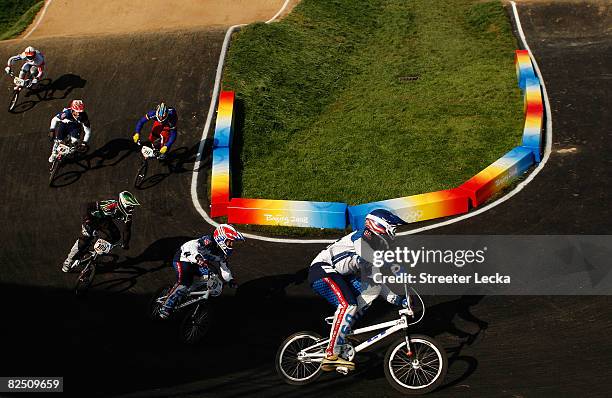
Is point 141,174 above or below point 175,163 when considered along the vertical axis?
above

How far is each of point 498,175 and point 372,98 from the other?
833 centimetres

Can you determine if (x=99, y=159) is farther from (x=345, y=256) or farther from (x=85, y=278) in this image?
(x=345, y=256)

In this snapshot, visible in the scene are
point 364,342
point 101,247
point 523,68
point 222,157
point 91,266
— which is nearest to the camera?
point 364,342

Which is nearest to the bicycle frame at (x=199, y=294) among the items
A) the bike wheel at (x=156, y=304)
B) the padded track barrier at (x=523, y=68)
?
the bike wheel at (x=156, y=304)

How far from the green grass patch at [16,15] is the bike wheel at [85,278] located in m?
23.1

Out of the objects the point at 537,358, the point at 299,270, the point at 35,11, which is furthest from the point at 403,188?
the point at 35,11

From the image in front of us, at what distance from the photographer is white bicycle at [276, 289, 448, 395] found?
11461 millimetres

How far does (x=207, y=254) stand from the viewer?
44.7 ft

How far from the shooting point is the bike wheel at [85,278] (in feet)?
51.4

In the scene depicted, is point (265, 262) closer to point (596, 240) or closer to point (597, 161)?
point (596, 240)

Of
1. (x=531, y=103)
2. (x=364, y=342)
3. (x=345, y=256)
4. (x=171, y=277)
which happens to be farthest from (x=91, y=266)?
(x=531, y=103)

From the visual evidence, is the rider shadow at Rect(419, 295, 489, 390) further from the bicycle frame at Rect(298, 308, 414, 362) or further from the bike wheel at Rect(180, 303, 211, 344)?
the bike wheel at Rect(180, 303, 211, 344)

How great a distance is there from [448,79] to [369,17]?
8.25 m

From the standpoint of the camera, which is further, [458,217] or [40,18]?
[40,18]
